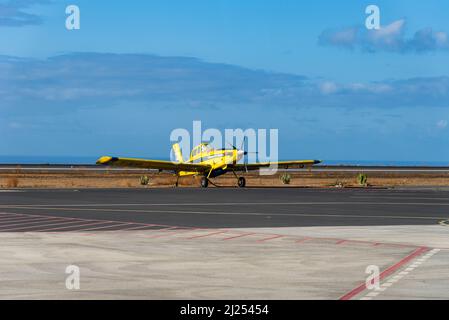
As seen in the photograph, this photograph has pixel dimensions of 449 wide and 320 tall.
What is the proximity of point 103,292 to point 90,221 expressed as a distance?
48.4ft

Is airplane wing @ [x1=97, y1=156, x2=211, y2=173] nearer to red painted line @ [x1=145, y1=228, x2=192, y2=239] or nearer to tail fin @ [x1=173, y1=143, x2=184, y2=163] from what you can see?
tail fin @ [x1=173, y1=143, x2=184, y2=163]

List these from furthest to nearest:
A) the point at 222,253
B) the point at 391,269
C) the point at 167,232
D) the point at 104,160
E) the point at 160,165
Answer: the point at 160,165 → the point at 104,160 → the point at 167,232 → the point at 222,253 → the point at 391,269

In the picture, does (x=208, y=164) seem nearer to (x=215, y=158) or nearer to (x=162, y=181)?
(x=215, y=158)

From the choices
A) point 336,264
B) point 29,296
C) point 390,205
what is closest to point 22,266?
point 29,296

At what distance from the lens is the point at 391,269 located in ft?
50.1

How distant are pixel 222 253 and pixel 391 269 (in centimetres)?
425

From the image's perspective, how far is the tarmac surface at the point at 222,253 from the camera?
1283 cm

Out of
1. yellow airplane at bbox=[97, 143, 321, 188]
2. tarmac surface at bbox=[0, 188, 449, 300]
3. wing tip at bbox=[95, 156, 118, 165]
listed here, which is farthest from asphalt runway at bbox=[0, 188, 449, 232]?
yellow airplane at bbox=[97, 143, 321, 188]

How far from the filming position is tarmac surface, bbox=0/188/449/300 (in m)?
12.8

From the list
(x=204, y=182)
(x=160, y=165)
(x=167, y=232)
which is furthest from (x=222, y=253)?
(x=160, y=165)

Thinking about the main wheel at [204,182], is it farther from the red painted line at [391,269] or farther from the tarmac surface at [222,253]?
the red painted line at [391,269]

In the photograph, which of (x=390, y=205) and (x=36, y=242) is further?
(x=390, y=205)
